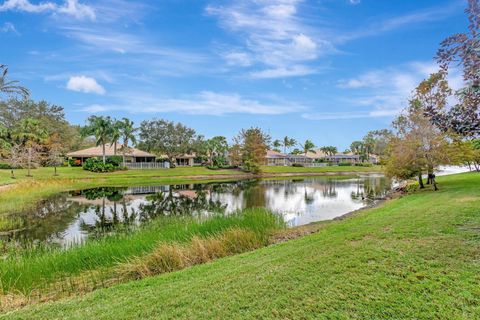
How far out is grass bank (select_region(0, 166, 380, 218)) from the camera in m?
24.7

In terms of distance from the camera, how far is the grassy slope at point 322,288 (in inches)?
162

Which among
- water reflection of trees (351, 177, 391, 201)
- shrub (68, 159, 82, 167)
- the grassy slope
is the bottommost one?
water reflection of trees (351, 177, 391, 201)

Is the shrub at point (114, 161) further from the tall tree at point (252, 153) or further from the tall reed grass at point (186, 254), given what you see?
the tall reed grass at point (186, 254)

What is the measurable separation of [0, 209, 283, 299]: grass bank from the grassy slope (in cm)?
212

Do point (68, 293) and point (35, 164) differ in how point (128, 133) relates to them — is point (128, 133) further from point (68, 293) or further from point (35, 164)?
point (68, 293)

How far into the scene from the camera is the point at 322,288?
186 inches

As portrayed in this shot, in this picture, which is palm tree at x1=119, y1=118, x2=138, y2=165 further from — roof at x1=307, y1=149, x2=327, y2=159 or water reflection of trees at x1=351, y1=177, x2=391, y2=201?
roof at x1=307, y1=149, x2=327, y2=159

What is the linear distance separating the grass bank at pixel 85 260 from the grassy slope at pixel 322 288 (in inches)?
83.3

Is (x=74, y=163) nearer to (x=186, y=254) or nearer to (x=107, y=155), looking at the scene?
(x=107, y=155)

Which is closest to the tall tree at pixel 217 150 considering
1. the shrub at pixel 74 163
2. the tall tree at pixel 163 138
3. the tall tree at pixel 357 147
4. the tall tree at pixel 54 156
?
the tall tree at pixel 163 138

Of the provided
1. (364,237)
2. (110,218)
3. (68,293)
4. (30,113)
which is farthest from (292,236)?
(30,113)

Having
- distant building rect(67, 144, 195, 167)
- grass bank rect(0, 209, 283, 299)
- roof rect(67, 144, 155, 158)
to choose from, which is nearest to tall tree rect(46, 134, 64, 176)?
roof rect(67, 144, 155, 158)

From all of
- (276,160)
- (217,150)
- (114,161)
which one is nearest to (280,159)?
(276,160)

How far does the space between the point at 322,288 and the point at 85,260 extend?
6846mm
